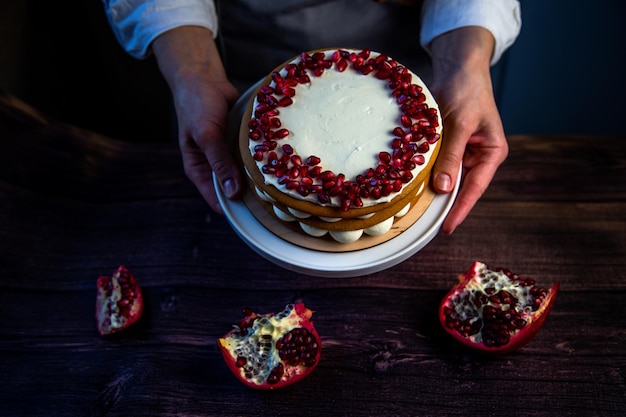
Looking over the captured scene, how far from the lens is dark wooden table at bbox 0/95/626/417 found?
1417 mm

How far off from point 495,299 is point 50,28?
1998 mm

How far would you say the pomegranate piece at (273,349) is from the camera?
1.39 meters

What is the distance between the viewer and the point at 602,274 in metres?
1.58

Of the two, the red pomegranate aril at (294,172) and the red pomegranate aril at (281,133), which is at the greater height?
the red pomegranate aril at (281,133)

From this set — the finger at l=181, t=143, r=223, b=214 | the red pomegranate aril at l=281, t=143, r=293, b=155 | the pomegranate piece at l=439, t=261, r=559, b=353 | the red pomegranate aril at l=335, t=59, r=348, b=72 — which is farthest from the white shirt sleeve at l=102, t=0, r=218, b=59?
the pomegranate piece at l=439, t=261, r=559, b=353

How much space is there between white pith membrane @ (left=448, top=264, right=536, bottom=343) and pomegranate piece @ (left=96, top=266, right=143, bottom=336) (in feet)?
2.63

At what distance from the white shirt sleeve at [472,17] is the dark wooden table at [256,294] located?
0.39 m

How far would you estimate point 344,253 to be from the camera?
1.35 meters

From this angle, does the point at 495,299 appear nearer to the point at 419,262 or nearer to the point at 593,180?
the point at 419,262

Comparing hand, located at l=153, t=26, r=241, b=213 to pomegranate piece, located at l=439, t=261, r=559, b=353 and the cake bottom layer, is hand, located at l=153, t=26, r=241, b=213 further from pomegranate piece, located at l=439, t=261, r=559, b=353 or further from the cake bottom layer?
pomegranate piece, located at l=439, t=261, r=559, b=353

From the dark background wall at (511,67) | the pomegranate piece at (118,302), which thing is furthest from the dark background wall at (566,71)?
the pomegranate piece at (118,302)

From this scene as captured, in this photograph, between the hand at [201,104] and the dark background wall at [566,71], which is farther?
the dark background wall at [566,71]

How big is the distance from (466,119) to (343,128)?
32 centimetres

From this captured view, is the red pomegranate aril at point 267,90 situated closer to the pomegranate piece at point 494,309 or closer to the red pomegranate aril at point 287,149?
the red pomegranate aril at point 287,149
